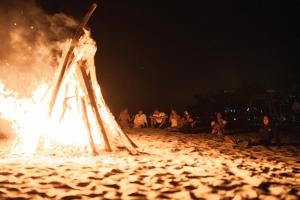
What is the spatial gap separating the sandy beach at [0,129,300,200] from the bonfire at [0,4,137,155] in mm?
1093

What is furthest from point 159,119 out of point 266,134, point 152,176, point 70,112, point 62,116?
point 152,176

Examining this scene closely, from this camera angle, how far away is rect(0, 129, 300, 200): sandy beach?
4523 millimetres

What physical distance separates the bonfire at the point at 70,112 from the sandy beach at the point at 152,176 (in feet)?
3.59

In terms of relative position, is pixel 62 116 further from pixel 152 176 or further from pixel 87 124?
pixel 152 176

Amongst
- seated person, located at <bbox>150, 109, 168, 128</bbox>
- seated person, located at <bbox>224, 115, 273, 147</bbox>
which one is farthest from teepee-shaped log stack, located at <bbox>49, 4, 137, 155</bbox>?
seated person, located at <bbox>150, 109, 168, 128</bbox>

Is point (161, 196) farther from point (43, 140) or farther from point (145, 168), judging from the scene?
point (43, 140)

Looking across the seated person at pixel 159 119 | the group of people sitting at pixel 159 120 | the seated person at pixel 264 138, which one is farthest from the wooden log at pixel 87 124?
the seated person at pixel 159 119

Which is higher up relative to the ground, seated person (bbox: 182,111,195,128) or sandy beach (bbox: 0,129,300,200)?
seated person (bbox: 182,111,195,128)

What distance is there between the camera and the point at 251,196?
175 inches

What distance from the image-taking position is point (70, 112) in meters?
10.1

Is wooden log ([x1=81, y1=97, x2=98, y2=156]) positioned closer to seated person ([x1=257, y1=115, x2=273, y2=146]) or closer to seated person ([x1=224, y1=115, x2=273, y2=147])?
seated person ([x1=224, y1=115, x2=273, y2=147])

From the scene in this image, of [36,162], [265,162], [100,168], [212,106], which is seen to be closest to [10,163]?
[36,162]

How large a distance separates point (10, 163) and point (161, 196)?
4029 millimetres

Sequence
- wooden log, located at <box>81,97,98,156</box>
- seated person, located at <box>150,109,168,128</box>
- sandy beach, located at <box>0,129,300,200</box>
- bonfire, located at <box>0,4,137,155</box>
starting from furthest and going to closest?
seated person, located at <box>150,109,168,128</box> < bonfire, located at <box>0,4,137,155</box> < wooden log, located at <box>81,97,98,156</box> < sandy beach, located at <box>0,129,300,200</box>
